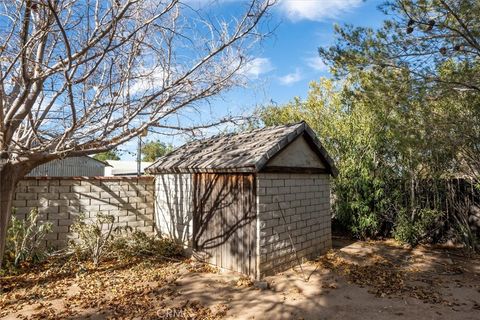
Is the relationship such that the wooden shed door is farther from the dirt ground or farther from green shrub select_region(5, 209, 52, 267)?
green shrub select_region(5, 209, 52, 267)

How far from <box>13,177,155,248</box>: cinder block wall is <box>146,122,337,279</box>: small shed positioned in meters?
0.51

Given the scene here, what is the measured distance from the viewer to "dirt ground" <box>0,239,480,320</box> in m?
5.16

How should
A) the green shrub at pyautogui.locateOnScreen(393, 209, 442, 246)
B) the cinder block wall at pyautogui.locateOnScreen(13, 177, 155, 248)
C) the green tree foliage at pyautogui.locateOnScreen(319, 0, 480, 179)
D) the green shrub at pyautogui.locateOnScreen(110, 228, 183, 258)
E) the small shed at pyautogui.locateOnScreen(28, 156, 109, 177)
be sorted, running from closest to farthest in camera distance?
the green tree foliage at pyautogui.locateOnScreen(319, 0, 480, 179) → the cinder block wall at pyautogui.locateOnScreen(13, 177, 155, 248) → the green shrub at pyautogui.locateOnScreen(110, 228, 183, 258) → the green shrub at pyautogui.locateOnScreen(393, 209, 442, 246) → the small shed at pyautogui.locateOnScreen(28, 156, 109, 177)

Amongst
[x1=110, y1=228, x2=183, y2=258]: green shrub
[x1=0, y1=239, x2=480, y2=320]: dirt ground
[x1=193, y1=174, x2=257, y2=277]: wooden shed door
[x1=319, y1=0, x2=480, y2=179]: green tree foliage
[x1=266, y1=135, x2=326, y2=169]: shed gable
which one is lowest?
[x1=0, y1=239, x2=480, y2=320]: dirt ground

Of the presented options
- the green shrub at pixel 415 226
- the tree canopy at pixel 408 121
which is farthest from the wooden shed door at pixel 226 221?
the green shrub at pixel 415 226

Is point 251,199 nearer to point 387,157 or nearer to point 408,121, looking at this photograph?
point 408,121

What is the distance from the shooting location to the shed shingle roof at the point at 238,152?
682cm

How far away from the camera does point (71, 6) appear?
4.41 meters

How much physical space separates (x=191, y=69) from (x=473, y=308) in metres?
6.39

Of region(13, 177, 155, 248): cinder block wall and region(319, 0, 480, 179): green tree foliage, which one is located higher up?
region(319, 0, 480, 179): green tree foliage

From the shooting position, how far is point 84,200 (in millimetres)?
8445

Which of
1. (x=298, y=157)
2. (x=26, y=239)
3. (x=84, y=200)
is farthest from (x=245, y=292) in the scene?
(x=26, y=239)

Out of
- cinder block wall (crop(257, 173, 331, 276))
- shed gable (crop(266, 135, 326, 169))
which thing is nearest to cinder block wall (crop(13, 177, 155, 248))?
cinder block wall (crop(257, 173, 331, 276))

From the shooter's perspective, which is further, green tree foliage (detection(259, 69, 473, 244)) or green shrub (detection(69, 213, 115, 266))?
green tree foliage (detection(259, 69, 473, 244))
